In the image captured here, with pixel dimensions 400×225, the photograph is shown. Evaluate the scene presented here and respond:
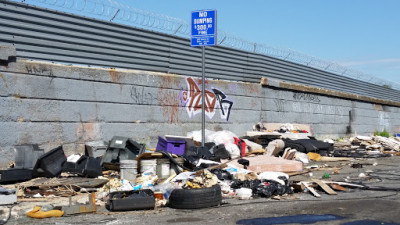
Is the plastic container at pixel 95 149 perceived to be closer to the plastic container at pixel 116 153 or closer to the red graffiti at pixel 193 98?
the plastic container at pixel 116 153

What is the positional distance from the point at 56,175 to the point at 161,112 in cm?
439

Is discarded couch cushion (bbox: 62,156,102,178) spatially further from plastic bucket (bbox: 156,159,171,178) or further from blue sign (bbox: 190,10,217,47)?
blue sign (bbox: 190,10,217,47)

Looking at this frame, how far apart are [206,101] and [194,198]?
7.40 meters

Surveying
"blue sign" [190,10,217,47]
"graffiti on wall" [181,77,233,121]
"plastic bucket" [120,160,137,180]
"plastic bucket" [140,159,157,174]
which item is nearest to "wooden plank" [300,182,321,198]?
"plastic bucket" [140,159,157,174]

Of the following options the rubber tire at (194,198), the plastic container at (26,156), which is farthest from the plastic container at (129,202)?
the plastic container at (26,156)

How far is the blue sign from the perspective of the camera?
40.6 ft

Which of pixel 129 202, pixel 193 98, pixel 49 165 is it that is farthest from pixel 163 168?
pixel 193 98

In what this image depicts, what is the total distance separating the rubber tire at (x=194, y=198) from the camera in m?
7.49

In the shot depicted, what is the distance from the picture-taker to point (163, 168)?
32.2 feet

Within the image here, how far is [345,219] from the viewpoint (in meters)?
6.37

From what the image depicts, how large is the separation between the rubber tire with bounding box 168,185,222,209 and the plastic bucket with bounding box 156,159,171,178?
7.04ft

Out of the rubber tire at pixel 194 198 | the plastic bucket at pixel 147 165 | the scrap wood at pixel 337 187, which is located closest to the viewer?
the rubber tire at pixel 194 198

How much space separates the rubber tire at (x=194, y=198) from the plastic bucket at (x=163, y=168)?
7.04 ft

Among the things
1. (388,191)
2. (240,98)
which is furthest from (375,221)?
(240,98)
